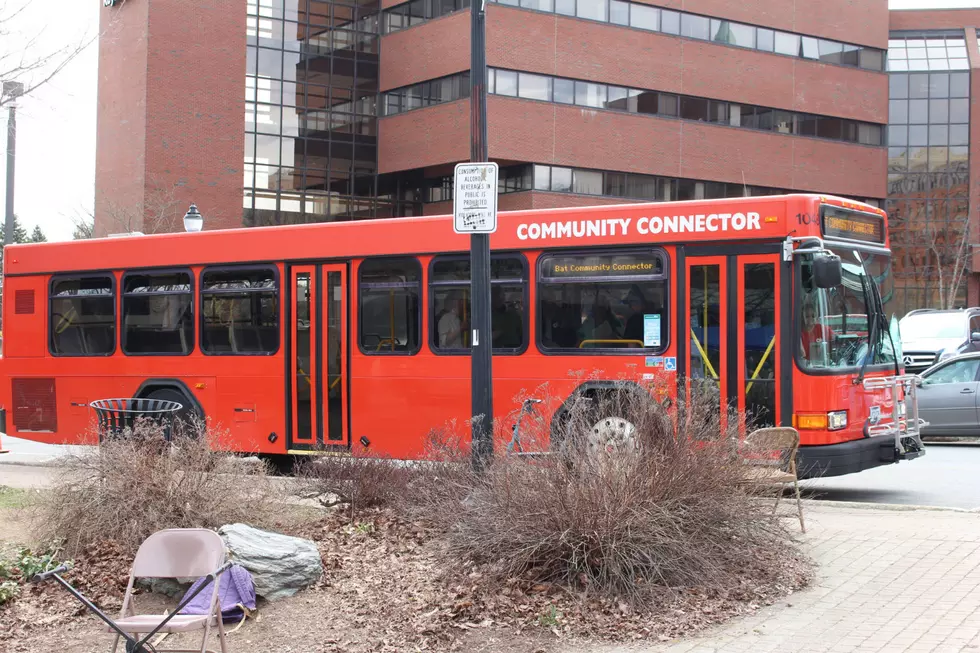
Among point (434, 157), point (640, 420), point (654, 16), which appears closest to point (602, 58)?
point (654, 16)

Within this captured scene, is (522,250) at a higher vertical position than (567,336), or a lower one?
higher

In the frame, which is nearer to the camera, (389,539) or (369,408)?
(389,539)

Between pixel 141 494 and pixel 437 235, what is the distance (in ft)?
19.0

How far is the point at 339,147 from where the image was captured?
46.0 metres

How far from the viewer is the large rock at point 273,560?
655cm

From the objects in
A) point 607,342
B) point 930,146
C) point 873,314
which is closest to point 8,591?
point 607,342

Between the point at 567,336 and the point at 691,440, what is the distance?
164 inches

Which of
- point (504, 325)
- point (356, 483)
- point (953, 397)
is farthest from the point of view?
point (953, 397)

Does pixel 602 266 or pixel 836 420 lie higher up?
pixel 602 266

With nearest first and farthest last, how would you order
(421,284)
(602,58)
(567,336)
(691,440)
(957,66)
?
(691,440) → (567,336) → (421,284) → (602,58) → (957,66)

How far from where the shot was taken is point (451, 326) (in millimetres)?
12086

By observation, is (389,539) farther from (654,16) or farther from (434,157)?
(654,16)

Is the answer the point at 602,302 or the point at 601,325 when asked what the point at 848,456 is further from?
the point at 602,302

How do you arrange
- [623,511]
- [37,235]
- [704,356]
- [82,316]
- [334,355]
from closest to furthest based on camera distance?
[623,511], [704,356], [334,355], [82,316], [37,235]
